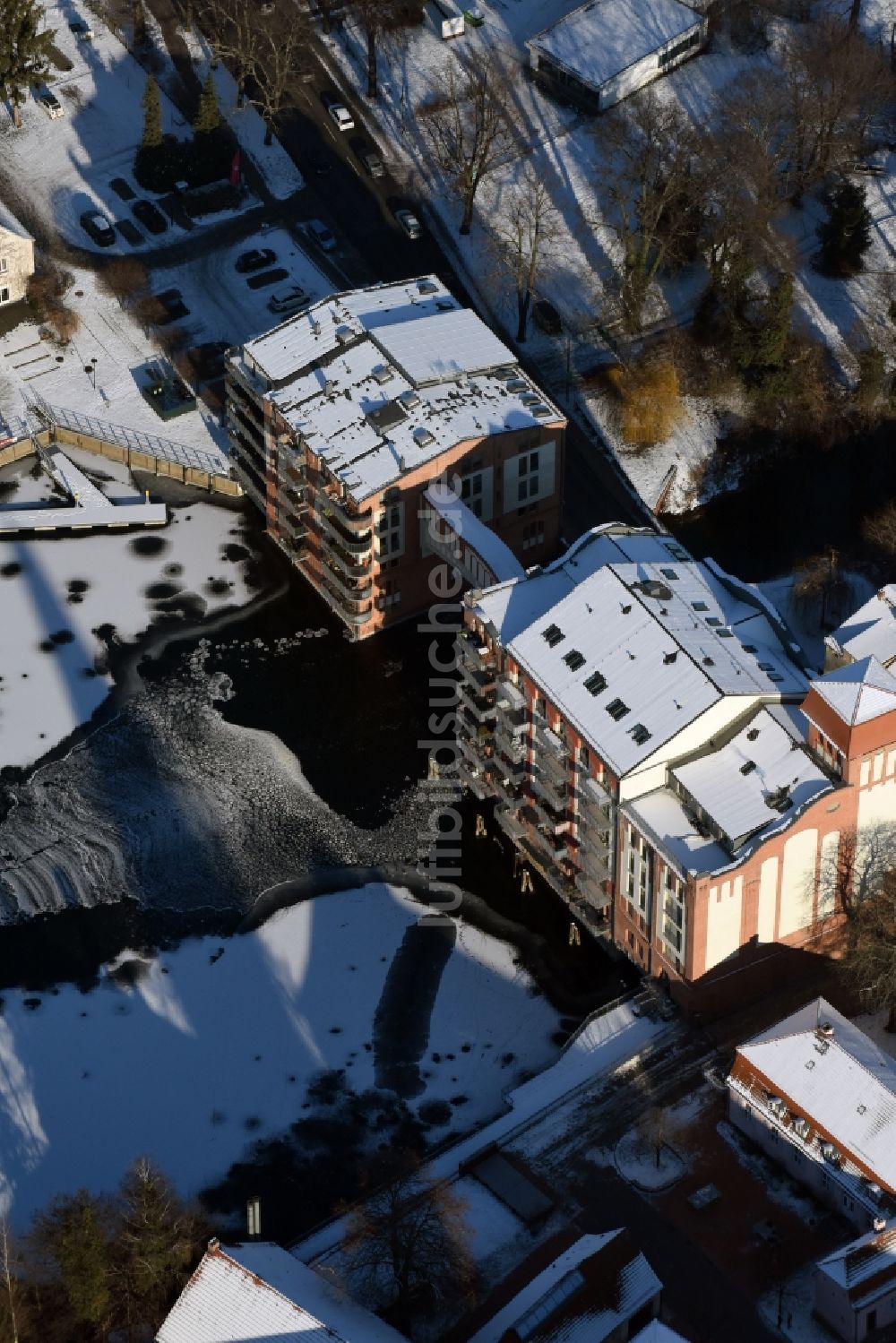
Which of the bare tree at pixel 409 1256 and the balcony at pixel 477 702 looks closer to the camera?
the bare tree at pixel 409 1256

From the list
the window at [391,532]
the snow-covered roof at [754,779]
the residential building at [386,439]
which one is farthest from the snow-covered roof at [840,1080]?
the residential building at [386,439]

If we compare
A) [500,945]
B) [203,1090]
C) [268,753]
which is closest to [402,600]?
[268,753]

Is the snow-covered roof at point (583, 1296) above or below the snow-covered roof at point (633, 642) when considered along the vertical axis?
below

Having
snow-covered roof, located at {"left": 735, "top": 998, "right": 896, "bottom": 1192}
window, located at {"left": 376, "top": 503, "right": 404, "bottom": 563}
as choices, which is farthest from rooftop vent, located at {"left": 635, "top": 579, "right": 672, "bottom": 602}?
snow-covered roof, located at {"left": 735, "top": 998, "right": 896, "bottom": 1192}

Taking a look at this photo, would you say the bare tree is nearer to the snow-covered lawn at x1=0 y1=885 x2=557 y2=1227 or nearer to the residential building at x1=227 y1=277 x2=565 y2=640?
the snow-covered lawn at x1=0 y1=885 x2=557 y2=1227

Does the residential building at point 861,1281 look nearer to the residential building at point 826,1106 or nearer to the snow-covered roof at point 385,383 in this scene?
the residential building at point 826,1106

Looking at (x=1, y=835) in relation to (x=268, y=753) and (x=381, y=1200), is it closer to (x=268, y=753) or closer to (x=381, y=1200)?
(x=268, y=753)

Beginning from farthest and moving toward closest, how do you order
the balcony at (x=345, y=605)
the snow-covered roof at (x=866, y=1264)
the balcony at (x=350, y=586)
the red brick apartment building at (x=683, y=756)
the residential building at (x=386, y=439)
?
1. the balcony at (x=345, y=605)
2. the balcony at (x=350, y=586)
3. the residential building at (x=386, y=439)
4. the red brick apartment building at (x=683, y=756)
5. the snow-covered roof at (x=866, y=1264)
